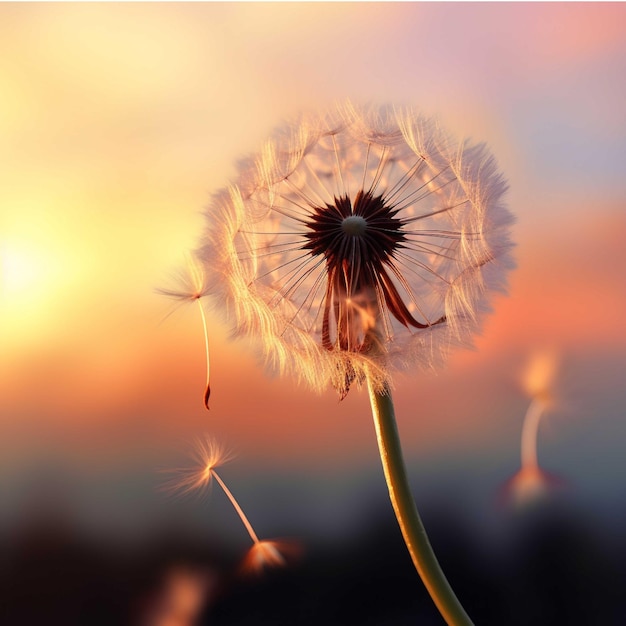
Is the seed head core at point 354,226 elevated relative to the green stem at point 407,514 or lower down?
elevated

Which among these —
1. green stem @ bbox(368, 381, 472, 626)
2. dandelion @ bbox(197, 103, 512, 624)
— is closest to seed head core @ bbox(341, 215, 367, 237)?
dandelion @ bbox(197, 103, 512, 624)

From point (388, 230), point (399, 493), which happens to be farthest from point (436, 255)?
point (399, 493)

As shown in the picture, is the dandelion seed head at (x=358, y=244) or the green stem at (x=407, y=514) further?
the dandelion seed head at (x=358, y=244)

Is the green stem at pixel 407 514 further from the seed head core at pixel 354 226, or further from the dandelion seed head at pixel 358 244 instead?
the seed head core at pixel 354 226

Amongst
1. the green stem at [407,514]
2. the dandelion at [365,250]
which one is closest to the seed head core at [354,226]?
the dandelion at [365,250]

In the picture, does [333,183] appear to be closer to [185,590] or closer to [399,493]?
[399,493]

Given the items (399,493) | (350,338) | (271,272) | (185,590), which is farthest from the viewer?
(185,590)

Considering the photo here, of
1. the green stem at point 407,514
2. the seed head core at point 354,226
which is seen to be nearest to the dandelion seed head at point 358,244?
the seed head core at point 354,226

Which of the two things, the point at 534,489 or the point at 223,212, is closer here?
the point at 223,212
